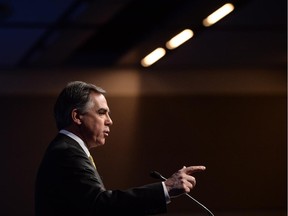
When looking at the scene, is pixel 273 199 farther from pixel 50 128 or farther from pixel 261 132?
pixel 50 128

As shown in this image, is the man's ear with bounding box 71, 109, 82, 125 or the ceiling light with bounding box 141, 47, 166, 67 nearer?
the man's ear with bounding box 71, 109, 82, 125

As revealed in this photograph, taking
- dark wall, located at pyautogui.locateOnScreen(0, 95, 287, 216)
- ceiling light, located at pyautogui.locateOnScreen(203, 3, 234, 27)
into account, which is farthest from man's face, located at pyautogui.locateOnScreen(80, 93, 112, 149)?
dark wall, located at pyautogui.locateOnScreen(0, 95, 287, 216)

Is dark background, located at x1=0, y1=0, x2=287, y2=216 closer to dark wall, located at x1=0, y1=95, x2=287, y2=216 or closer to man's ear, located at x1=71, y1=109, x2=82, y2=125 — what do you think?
dark wall, located at x1=0, y1=95, x2=287, y2=216

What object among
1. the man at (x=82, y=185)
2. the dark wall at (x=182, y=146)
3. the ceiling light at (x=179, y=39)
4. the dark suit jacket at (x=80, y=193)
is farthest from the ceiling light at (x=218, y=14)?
the dark suit jacket at (x=80, y=193)

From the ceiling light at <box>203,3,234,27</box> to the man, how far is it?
464cm

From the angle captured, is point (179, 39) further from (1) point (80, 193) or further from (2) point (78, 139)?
(1) point (80, 193)

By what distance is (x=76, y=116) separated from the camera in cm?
308

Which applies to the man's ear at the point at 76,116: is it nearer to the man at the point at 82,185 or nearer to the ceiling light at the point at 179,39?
the man at the point at 82,185

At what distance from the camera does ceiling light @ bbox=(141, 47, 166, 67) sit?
8.93 meters

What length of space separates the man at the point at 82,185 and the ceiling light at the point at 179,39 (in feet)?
17.6

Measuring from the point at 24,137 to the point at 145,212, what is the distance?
6342mm

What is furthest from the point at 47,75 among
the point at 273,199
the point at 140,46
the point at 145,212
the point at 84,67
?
the point at 145,212

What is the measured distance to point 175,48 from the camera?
28.9 ft

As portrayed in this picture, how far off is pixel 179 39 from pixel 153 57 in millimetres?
592
